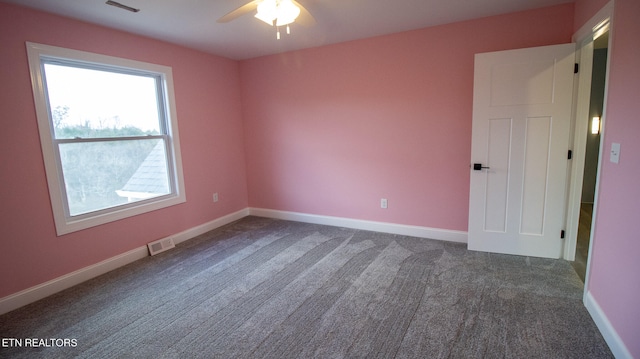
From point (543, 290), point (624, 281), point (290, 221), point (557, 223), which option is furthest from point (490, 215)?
point (290, 221)

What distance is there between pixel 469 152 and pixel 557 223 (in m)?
1.06

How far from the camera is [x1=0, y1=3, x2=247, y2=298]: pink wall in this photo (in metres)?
2.46

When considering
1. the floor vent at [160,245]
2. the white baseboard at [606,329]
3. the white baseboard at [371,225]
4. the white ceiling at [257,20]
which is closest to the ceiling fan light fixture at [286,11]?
the white ceiling at [257,20]

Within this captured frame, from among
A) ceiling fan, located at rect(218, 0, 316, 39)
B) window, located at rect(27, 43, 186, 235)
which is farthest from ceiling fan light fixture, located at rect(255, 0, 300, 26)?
window, located at rect(27, 43, 186, 235)

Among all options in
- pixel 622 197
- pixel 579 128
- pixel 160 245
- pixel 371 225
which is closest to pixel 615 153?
pixel 622 197

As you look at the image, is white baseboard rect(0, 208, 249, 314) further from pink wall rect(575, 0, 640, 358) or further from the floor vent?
pink wall rect(575, 0, 640, 358)

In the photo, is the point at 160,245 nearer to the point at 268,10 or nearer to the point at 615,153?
the point at 268,10

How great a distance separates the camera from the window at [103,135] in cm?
273

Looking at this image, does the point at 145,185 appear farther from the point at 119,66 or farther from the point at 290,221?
the point at 290,221

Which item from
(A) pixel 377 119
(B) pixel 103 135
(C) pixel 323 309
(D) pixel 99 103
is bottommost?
(C) pixel 323 309

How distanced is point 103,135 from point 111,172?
39 cm

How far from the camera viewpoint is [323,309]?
2.35 m

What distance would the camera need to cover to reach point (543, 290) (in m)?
2.50

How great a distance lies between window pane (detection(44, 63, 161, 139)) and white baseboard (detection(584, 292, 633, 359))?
4.40 metres
